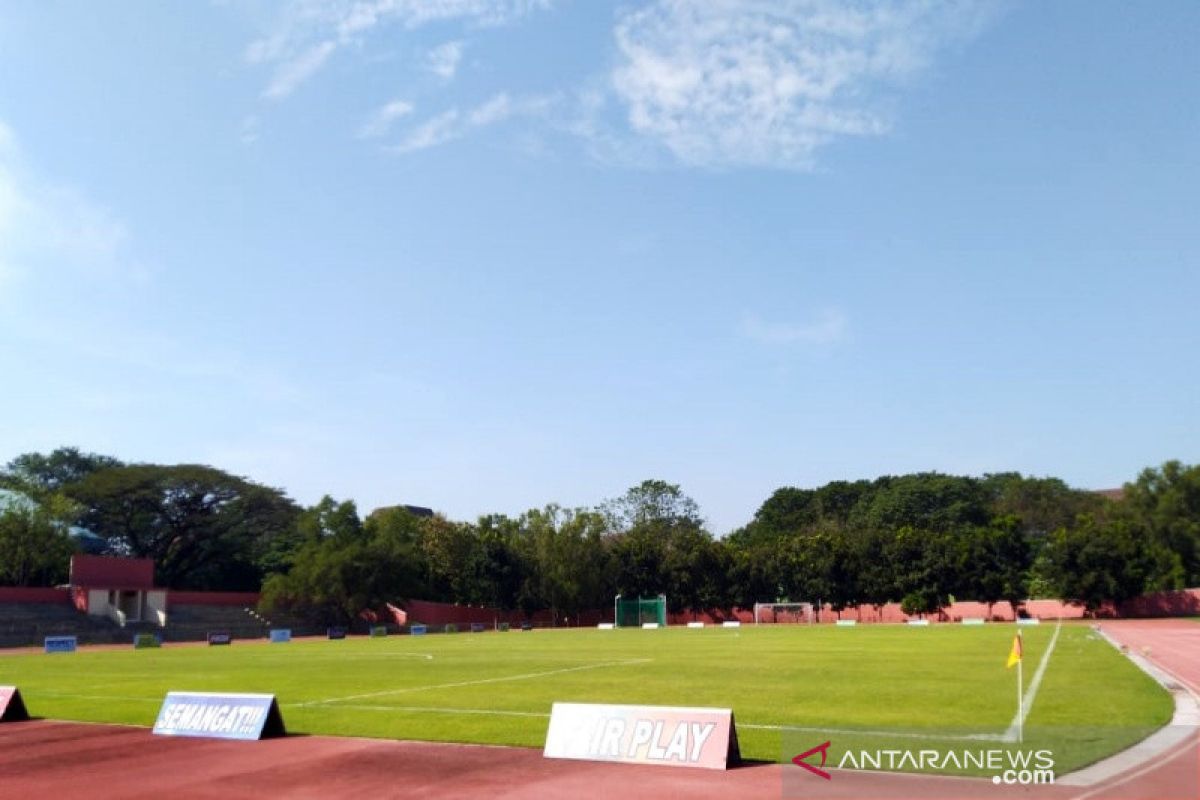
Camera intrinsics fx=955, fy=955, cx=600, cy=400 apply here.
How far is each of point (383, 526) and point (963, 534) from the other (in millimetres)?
50872

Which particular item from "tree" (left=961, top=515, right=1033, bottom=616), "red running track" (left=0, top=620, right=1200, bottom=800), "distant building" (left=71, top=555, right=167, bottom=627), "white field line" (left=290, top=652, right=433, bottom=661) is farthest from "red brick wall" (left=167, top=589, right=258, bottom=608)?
"red running track" (left=0, top=620, right=1200, bottom=800)

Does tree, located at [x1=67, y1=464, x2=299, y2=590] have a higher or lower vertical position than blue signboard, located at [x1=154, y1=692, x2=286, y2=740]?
higher

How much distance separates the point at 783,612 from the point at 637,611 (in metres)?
12.8

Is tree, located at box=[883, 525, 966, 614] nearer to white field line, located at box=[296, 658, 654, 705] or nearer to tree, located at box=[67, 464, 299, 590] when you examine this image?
white field line, located at box=[296, 658, 654, 705]

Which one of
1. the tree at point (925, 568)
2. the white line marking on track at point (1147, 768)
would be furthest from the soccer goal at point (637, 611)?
the white line marking on track at point (1147, 768)

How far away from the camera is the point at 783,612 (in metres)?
82.6

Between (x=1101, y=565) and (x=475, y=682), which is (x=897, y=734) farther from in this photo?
(x=1101, y=565)

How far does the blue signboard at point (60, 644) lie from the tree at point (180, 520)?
1558 inches

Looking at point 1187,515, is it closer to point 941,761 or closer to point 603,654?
point 603,654

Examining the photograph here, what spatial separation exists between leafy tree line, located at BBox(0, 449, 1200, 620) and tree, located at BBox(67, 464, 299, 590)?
0.14 meters

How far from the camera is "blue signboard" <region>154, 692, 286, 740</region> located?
14.0m

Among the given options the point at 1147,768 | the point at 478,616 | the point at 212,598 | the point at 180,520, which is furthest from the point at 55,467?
the point at 1147,768

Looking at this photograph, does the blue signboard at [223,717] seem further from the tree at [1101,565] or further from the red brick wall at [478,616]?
the tree at [1101,565]

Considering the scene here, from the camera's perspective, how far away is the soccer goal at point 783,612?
81.0m
